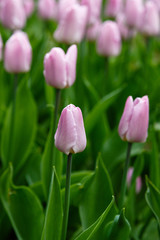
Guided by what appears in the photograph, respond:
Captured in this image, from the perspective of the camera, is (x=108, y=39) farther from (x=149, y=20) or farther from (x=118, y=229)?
(x=118, y=229)

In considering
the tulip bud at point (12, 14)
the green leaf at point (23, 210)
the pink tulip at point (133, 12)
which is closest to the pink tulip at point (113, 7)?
the pink tulip at point (133, 12)

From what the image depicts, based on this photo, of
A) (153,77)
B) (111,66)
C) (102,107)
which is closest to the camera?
(102,107)

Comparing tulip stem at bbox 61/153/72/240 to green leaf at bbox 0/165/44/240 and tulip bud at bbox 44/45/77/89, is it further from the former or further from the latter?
tulip bud at bbox 44/45/77/89

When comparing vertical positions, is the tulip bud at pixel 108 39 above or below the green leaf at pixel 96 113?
above

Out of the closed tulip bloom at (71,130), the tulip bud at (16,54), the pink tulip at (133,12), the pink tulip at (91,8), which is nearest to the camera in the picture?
the closed tulip bloom at (71,130)

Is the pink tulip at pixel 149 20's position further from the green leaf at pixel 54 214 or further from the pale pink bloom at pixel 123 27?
the green leaf at pixel 54 214

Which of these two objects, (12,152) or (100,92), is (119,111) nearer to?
(100,92)

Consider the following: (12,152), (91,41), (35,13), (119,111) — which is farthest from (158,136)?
(35,13)
